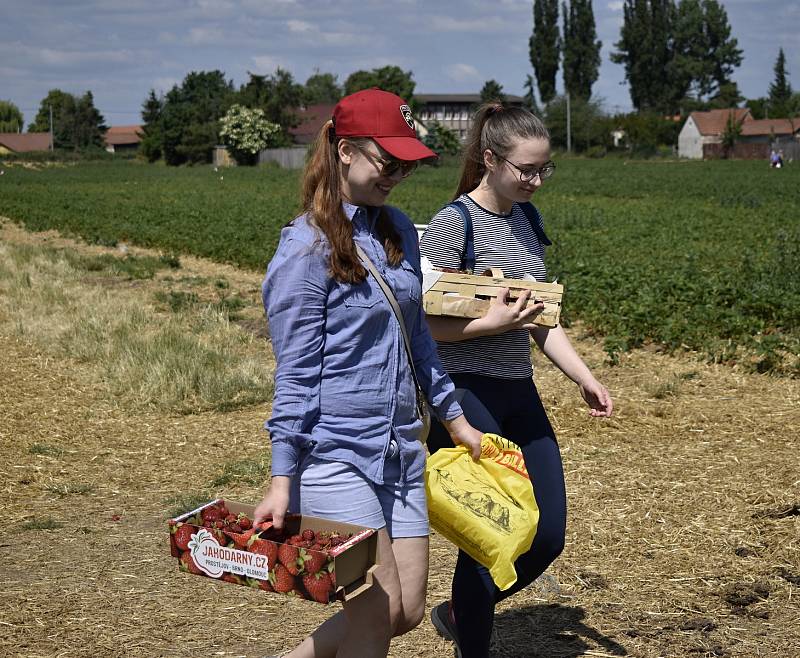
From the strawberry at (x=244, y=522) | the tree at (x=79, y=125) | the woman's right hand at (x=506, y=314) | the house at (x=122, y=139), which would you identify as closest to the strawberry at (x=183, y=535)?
the strawberry at (x=244, y=522)

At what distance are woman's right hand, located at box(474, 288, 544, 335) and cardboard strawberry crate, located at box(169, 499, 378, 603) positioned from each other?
0.89 metres

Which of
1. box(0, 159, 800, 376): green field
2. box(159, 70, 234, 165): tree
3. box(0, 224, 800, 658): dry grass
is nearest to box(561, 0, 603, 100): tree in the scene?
box(159, 70, 234, 165): tree

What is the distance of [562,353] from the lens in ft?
12.5

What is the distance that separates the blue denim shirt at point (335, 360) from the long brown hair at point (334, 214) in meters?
0.03

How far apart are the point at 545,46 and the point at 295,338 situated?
116 m

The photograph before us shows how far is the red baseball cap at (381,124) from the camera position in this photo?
2805 millimetres

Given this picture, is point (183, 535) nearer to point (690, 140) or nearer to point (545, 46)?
point (690, 140)

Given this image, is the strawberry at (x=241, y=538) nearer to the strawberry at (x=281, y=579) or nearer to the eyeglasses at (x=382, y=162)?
the strawberry at (x=281, y=579)

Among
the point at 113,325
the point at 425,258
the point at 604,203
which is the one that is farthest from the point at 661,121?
the point at 425,258

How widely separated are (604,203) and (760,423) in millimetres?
26398

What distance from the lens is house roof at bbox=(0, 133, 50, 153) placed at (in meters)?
129

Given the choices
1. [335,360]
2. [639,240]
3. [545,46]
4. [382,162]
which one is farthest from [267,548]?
[545,46]

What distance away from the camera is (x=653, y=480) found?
20.0ft

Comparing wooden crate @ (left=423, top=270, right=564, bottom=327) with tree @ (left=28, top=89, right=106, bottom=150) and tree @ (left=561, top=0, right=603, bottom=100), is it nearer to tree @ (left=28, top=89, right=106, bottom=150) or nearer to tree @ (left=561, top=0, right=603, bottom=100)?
tree @ (left=561, top=0, right=603, bottom=100)
